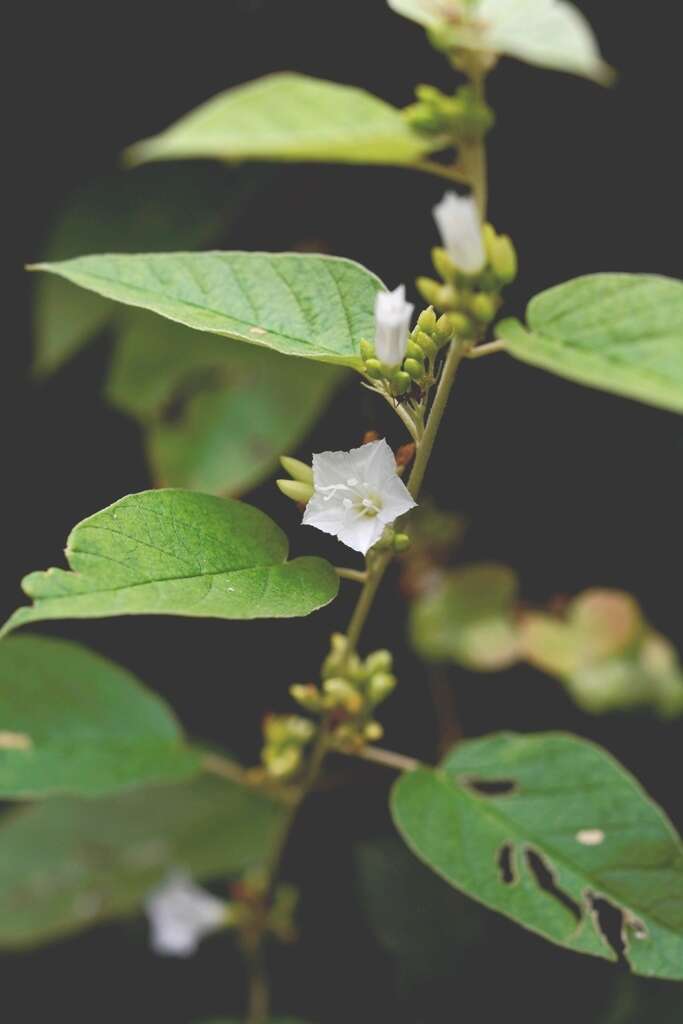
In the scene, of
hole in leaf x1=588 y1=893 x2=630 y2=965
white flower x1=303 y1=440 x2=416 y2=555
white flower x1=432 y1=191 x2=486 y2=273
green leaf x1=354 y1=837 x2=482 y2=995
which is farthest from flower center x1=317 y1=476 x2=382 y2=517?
green leaf x1=354 y1=837 x2=482 y2=995

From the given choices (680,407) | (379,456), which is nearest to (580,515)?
(379,456)

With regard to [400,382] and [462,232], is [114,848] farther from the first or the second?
[462,232]

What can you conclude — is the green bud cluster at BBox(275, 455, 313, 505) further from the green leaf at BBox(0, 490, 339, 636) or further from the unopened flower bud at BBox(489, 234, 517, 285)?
the unopened flower bud at BBox(489, 234, 517, 285)

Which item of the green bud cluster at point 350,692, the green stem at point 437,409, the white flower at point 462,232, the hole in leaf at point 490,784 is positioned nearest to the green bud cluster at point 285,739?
the green bud cluster at point 350,692

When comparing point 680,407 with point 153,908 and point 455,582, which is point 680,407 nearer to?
point 455,582

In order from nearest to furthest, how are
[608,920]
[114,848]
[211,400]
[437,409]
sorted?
[437,409] < [608,920] < [211,400] < [114,848]

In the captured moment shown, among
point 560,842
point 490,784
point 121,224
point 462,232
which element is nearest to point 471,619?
point 490,784
